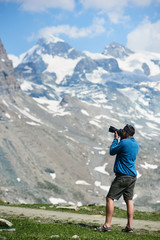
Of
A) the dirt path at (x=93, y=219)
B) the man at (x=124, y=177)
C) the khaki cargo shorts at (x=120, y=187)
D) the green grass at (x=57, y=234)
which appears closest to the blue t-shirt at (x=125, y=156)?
the man at (x=124, y=177)

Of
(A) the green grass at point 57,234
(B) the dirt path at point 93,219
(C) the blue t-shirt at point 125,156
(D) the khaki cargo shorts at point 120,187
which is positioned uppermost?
(C) the blue t-shirt at point 125,156

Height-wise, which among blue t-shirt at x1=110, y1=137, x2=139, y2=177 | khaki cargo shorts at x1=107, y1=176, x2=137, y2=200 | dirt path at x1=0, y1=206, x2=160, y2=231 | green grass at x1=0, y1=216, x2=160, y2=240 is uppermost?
blue t-shirt at x1=110, y1=137, x2=139, y2=177

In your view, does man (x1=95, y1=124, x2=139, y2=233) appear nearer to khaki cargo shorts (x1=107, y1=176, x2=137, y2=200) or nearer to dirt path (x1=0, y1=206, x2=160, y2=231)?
khaki cargo shorts (x1=107, y1=176, x2=137, y2=200)

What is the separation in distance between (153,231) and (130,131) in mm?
5347

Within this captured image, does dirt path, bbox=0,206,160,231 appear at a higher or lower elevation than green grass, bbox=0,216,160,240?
lower

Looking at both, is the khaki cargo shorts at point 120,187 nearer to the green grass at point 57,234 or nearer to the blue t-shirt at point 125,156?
the blue t-shirt at point 125,156

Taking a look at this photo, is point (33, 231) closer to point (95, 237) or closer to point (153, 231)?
point (95, 237)

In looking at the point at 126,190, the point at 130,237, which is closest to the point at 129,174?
the point at 126,190

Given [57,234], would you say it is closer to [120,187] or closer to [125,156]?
[120,187]

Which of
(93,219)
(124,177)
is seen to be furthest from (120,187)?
(93,219)

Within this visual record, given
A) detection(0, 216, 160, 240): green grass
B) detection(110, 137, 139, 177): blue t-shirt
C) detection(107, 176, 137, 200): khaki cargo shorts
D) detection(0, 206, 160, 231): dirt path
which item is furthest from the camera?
detection(0, 206, 160, 231): dirt path

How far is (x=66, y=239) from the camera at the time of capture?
1114cm

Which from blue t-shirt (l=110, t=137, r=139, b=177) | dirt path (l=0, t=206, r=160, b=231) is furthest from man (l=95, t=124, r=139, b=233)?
dirt path (l=0, t=206, r=160, b=231)

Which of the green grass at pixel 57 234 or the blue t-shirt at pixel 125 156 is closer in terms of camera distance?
the green grass at pixel 57 234
